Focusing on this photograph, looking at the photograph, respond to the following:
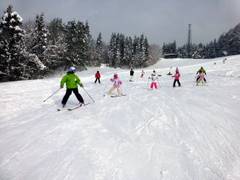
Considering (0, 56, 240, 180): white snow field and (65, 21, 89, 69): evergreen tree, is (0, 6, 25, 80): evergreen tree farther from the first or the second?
(0, 56, 240, 180): white snow field

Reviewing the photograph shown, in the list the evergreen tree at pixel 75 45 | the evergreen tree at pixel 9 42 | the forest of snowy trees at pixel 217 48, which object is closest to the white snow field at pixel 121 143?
the evergreen tree at pixel 9 42

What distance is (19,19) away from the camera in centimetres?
3381

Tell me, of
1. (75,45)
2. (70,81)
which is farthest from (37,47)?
(70,81)

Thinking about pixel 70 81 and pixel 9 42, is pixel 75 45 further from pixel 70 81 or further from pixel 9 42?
pixel 70 81

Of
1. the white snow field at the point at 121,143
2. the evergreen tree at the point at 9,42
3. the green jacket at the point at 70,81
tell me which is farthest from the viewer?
the evergreen tree at the point at 9,42

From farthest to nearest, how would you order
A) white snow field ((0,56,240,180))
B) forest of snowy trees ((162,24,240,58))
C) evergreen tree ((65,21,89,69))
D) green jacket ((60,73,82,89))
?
forest of snowy trees ((162,24,240,58)) → evergreen tree ((65,21,89,69)) → green jacket ((60,73,82,89)) → white snow field ((0,56,240,180))

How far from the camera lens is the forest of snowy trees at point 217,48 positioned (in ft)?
309

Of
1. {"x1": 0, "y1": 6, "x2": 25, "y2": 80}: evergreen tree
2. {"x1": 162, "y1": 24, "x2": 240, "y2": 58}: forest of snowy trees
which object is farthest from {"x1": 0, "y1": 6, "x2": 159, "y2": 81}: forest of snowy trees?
{"x1": 162, "y1": 24, "x2": 240, "y2": 58}: forest of snowy trees

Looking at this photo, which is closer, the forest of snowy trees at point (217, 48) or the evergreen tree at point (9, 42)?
the evergreen tree at point (9, 42)

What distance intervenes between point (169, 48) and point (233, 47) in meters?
47.3

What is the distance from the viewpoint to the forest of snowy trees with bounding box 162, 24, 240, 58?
9406 cm

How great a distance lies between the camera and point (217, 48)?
10938 centimetres

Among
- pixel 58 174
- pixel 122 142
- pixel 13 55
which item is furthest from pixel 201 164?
pixel 13 55

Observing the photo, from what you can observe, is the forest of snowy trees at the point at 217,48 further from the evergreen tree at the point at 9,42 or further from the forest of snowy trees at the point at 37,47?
the evergreen tree at the point at 9,42
